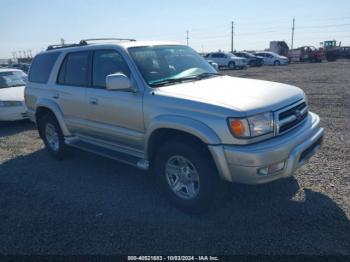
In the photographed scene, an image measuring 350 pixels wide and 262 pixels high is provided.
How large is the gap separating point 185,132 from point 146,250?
4.17ft

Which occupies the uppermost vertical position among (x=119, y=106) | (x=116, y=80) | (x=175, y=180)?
(x=116, y=80)

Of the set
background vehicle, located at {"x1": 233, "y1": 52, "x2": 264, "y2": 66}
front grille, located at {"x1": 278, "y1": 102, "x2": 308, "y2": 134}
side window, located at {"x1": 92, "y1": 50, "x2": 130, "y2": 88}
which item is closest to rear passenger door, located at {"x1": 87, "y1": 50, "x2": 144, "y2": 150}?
side window, located at {"x1": 92, "y1": 50, "x2": 130, "y2": 88}

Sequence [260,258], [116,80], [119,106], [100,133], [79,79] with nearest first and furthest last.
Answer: [260,258] < [116,80] < [119,106] < [100,133] < [79,79]

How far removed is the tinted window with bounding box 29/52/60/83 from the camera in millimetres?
5785

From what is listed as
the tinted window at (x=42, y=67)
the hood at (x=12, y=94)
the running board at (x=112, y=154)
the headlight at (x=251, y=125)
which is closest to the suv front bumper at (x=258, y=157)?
the headlight at (x=251, y=125)

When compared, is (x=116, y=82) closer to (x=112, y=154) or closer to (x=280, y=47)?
(x=112, y=154)

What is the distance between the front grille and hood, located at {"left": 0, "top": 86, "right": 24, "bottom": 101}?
7494mm

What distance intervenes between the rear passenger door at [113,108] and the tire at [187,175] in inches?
19.2

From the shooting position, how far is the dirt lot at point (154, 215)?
3203mm

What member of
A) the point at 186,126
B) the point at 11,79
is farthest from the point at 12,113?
the point at 186,126

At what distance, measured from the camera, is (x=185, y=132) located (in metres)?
3.58

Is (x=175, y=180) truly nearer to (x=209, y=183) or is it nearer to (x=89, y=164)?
(x=209, y=183)

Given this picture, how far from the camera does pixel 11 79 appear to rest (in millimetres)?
10023

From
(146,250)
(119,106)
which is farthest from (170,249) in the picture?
(119,106)
